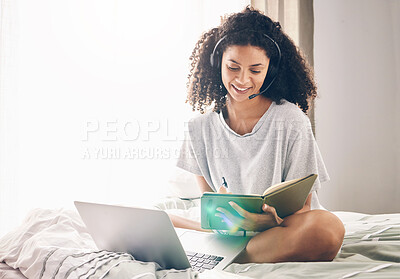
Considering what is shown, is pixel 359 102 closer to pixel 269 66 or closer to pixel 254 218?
pixel 269 66

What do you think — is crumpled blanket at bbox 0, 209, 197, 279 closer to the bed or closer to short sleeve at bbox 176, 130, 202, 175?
the bed

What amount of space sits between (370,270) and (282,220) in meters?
0.26

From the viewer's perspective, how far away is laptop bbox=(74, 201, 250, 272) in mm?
815

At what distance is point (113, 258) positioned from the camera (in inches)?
32.8

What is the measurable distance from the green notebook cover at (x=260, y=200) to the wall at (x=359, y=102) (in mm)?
1805

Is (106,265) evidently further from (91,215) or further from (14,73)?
(14,73)

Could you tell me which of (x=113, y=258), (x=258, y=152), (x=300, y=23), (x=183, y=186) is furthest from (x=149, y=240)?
(x=300, y=23)

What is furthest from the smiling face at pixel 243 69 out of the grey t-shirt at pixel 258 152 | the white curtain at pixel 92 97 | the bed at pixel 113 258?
the white curtain at pixel 92 97

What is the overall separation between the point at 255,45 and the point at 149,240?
27.8 inches

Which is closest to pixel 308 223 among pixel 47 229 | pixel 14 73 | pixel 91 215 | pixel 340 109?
pixel 91 215

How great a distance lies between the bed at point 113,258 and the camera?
0.78 meters

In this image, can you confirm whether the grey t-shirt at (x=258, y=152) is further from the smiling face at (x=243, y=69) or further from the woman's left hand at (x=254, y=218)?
the woman's left hand at (x=254, y=218)

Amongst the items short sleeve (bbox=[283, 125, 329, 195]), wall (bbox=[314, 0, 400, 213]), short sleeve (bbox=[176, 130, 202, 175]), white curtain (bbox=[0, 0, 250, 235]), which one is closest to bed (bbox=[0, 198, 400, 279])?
short sleeve (bbox=[283, 125, 329, 195])

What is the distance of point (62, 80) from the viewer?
2.21m
